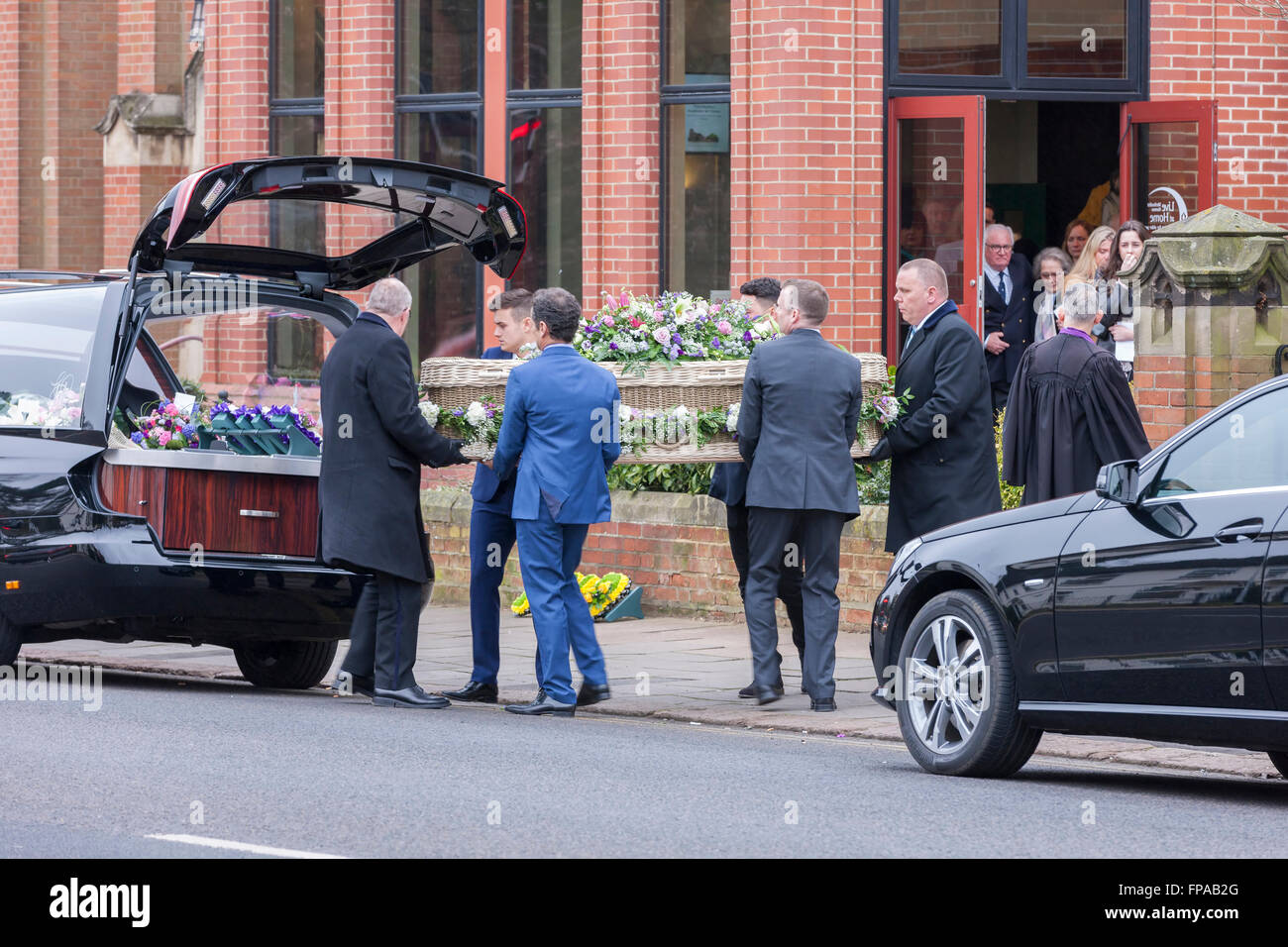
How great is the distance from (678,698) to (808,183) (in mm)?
5612

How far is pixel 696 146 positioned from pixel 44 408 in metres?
7.00

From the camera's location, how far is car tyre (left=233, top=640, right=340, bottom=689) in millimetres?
11328

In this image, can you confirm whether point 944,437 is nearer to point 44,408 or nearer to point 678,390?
point 678,390

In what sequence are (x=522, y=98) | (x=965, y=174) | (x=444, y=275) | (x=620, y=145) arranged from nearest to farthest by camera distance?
1. (x=965, y=174)
2. (x=620, y=145)
3. (x=522, y=98)
4. (x=444, y=275)

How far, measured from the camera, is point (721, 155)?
A: 53.2 feet

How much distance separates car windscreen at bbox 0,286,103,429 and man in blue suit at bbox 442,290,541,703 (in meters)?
1.88

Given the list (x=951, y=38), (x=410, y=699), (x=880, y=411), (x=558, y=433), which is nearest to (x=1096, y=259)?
(x=951, y=38)

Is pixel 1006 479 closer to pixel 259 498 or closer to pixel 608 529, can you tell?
pixel 259 498

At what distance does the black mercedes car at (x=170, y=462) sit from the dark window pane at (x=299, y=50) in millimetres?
8104

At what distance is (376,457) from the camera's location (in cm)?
1020

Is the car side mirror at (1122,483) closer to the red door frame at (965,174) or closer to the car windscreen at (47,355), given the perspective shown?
the car windscreen at (47,355)

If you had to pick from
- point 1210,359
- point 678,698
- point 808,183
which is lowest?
point 678,698

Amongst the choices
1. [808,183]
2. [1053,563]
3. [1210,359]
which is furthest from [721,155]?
[1053,563]

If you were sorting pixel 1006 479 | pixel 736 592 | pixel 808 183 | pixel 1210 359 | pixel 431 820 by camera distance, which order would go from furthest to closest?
1. pixel 808 183
2. pixel 736 592
3. pixel 1210 359
4. pixel 1006 479
5. pixel 431 820
